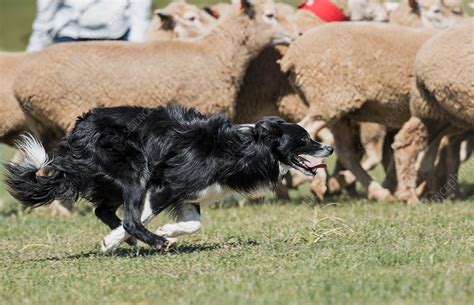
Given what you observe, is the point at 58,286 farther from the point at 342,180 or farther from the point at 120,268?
the point at 342,180

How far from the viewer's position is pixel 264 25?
37.4ft

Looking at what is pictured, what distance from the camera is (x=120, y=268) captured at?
6148 mm

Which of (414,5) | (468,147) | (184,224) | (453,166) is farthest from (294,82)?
(184,224)

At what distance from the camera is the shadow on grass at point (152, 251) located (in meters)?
Answer: 6.82

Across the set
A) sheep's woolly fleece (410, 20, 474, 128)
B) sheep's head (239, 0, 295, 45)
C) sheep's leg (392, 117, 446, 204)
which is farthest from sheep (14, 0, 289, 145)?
sheep's woolly fleece (410, 20, 474, 128)

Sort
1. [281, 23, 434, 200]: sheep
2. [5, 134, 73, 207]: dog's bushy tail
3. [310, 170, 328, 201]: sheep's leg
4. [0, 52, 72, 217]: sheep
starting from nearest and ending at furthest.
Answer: [5, 134, 73, 207]: dog's bushy tail
[281, 23, 434, 200]: sheep
[0, 52, 72, 217]: sheep
[310, 170, 328, 201]: sheep's leg

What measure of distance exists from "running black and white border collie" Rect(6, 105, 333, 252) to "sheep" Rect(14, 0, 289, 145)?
11.0 feet

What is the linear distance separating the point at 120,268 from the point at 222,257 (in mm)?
621

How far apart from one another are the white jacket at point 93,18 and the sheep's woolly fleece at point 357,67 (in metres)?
1.78

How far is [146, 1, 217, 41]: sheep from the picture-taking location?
12789 mm

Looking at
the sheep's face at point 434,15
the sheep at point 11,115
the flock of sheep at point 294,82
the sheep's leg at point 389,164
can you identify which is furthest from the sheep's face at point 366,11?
the sheep at point 11,115

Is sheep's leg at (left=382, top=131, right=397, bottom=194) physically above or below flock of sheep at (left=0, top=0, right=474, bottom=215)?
below

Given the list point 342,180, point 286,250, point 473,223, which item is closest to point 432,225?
point 473,223

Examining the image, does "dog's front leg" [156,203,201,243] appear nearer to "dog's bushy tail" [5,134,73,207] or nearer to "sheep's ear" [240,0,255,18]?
"dog's bushy tail" [5,134,73,207]
